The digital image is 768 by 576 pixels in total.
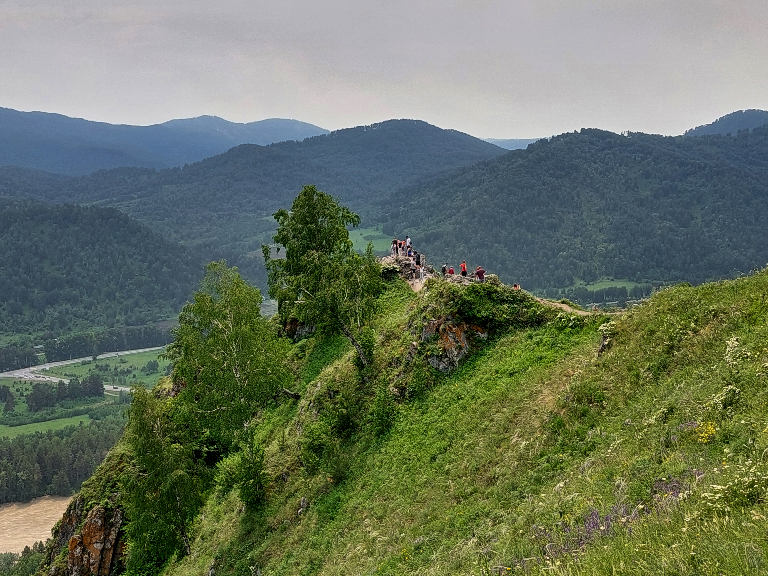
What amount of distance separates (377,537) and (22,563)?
9257 centimetres

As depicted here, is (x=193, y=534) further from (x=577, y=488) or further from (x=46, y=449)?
(x=46, y=449)

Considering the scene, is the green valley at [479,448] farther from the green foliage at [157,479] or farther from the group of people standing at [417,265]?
the group of people standing at [417,265]

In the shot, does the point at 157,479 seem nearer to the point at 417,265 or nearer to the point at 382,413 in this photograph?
the point at 382,413

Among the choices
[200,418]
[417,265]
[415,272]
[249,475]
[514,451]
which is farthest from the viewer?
[417,265]

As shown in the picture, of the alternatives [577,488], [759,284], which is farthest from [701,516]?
[759,284]

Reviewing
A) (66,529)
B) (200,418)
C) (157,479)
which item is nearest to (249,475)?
(200,418)

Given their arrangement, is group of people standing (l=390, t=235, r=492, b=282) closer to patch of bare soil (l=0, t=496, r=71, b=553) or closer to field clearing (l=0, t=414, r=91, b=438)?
patch of bare soil (l=0, t=496, r=71, b=553)

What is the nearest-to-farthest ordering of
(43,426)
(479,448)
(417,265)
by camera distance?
(479,448) < (417,265) < (43,426)

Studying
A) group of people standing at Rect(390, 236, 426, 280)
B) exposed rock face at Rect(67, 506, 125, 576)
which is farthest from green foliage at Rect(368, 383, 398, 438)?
exposed rock face at Rect(67, 506, 125, 576)

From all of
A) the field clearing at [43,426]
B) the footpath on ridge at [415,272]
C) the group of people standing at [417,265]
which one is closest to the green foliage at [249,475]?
the footpath on ridge at [415,272]

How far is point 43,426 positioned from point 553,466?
223 meters

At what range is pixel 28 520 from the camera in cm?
13175

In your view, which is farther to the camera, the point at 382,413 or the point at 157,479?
the point at 157,479

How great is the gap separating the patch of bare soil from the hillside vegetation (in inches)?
4204
